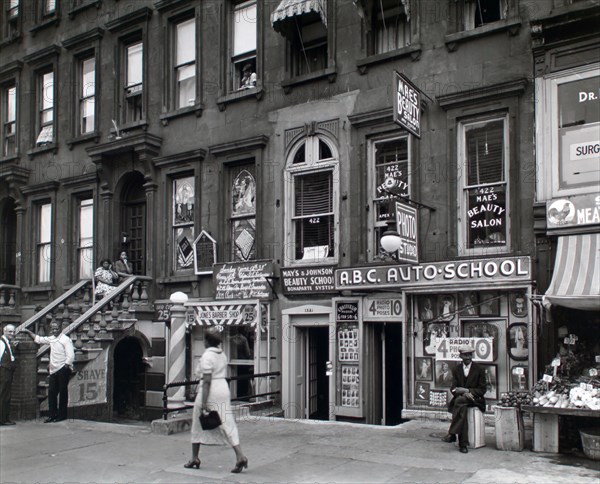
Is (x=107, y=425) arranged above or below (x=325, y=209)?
below

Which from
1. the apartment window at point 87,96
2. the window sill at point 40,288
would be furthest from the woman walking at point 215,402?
the apartment window at point 87,96

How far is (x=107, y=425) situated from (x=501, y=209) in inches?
345

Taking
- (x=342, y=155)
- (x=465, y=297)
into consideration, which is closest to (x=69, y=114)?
(x=342, y=155)

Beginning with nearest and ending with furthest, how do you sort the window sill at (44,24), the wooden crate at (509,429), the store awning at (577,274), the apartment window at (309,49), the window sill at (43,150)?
1. the wooden crate at (509,429)
2. the store awning at (577,274)
3. the apartment window at (309,49)
4. the window sill at (43,150)
5. the window sill at (44,24)

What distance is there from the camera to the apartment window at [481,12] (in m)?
14.2

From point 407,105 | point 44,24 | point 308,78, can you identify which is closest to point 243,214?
point 308,78

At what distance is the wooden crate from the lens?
10656mm

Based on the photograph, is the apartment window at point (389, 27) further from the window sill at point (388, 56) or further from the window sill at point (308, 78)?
the window sill at point (308, 78)

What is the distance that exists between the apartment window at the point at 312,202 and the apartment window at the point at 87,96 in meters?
7.91

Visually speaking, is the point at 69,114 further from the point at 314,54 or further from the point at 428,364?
the point at 428,364

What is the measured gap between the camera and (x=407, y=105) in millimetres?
13516

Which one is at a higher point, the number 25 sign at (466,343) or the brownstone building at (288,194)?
the brownstone building at (288,194)

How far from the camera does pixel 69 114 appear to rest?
21875 millimetres

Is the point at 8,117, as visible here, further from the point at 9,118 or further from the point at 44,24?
the point at 44,24
